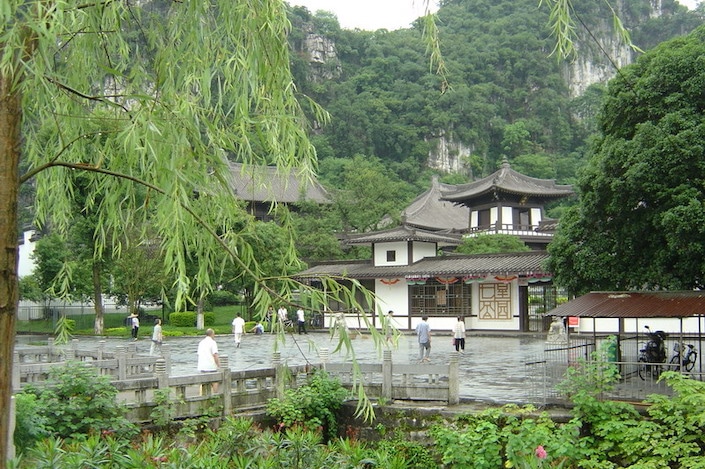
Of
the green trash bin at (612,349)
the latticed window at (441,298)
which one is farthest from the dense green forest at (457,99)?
the green trash bin at (612,349)

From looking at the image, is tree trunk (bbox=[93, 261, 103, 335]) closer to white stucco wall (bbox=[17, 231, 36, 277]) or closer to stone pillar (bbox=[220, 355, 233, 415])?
white stucco wall (bbox=[17, 231, 36, 277])

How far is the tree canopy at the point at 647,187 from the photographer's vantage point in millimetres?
13156

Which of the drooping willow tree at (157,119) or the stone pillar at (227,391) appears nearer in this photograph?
the drooping willow tree at (157,119)

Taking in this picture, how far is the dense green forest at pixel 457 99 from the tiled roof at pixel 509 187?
21981mm

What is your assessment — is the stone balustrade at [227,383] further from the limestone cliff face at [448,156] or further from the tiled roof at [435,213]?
the limestone cliff face at [448,156]

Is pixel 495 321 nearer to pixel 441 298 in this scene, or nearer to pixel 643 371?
pixel 441 298

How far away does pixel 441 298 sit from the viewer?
33.7 metres

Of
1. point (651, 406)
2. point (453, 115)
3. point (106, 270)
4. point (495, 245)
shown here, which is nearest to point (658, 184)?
point (651, 406)

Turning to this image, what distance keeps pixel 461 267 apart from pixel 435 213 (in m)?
17.9

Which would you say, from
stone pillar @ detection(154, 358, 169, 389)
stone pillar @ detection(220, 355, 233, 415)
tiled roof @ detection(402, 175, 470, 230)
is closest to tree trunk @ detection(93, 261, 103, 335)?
tiled roof @ detection(402, 175, 470, 230)

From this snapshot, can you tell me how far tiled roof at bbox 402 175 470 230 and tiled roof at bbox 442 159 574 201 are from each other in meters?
3.32

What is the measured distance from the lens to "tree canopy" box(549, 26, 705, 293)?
43.2ft

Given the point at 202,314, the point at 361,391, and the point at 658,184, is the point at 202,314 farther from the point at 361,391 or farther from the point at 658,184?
the point at 361,391

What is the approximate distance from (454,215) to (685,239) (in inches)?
1510
